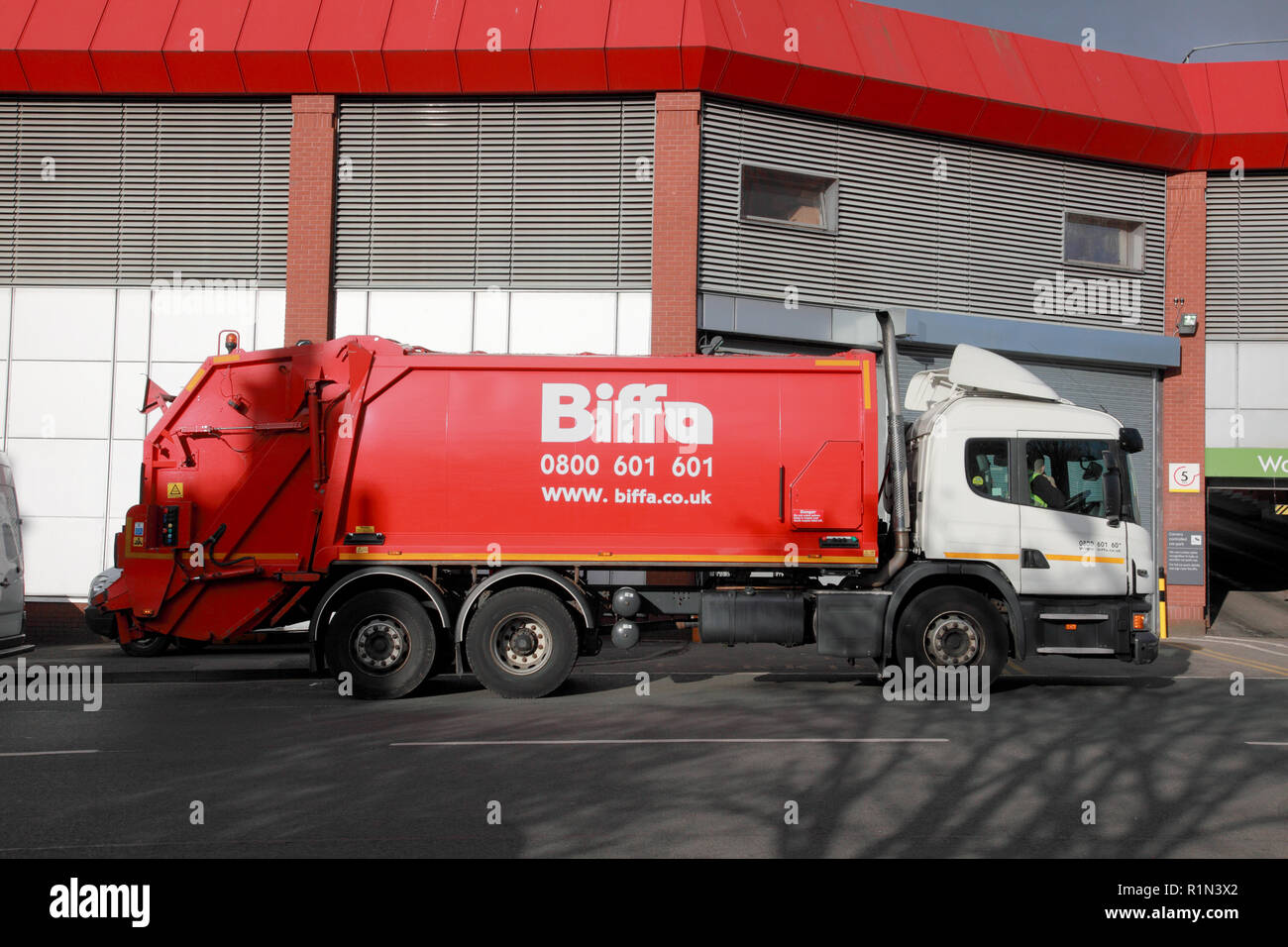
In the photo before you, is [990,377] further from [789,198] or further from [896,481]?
[789,198]

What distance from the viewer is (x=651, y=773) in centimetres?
A: 686

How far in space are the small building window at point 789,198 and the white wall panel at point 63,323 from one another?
10.3 metres

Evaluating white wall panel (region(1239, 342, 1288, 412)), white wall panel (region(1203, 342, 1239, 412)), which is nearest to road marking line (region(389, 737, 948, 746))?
white wall panel (region(1203, 342, 1239, 412))

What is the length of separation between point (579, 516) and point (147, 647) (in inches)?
270

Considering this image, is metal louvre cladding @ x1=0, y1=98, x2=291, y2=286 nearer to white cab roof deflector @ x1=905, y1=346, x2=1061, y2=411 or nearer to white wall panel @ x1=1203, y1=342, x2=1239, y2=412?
white cab roof deflector @ x1=905, y1=346, x2=1061, y2=411

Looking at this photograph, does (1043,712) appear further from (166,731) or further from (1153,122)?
(1153,122)

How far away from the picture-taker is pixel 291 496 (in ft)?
34.9

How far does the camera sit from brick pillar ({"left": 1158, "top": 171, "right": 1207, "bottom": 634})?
1878 cm

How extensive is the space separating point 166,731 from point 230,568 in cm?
238

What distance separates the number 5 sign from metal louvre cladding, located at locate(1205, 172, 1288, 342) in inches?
96.9

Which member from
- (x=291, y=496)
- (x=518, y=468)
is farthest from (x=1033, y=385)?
(x=291, y=496)

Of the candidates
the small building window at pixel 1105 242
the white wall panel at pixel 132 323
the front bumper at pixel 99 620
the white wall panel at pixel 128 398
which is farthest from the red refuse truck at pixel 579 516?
the small building window at pixel 1105 242

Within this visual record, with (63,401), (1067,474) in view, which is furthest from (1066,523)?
(63,401)
